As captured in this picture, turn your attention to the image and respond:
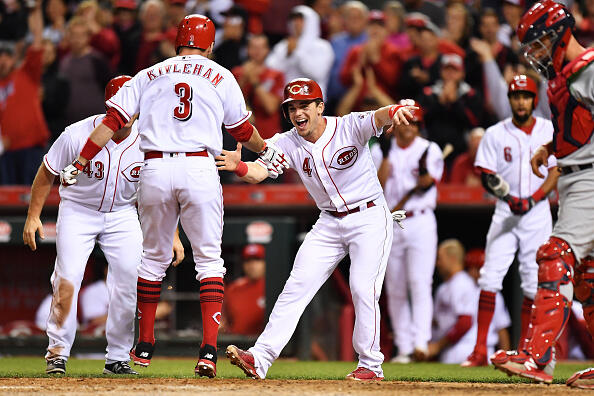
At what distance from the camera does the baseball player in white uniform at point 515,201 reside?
782 cm

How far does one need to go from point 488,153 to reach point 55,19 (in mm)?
6646

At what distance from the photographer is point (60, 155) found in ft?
20.5

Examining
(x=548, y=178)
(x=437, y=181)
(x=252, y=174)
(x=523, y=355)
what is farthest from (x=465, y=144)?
(x=523, y=355)

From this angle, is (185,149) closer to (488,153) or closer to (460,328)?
(488,153)

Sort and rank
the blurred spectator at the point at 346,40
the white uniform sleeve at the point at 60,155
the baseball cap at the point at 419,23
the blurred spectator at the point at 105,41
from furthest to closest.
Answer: the blurred spectator at the point at 105,41 → the blurred spectator at the point at 346,40 → the baseball cap at the point at 419,23 → the white uniform sleeve at the point at 60,155

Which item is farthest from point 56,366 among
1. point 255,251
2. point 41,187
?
point 255,251

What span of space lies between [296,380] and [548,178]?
3069 millimetres

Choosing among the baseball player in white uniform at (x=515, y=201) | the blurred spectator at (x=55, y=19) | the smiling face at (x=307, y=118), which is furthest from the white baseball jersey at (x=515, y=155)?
the blurred spectator at (x=55, y=19)

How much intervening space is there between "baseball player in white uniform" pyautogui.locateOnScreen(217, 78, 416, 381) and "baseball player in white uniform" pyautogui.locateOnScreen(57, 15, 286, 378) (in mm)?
352

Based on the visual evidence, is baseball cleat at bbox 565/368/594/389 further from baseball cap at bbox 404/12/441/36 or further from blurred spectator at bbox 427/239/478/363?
baseball cap at bbox 404/12/441/36

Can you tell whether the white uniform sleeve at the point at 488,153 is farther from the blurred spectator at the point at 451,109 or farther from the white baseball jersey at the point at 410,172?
the blurred spectator at the point at 451,109

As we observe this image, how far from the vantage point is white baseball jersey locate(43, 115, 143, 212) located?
20.6 ft

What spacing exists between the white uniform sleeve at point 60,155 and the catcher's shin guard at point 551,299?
10.2 feet

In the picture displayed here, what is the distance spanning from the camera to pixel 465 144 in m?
9.91
